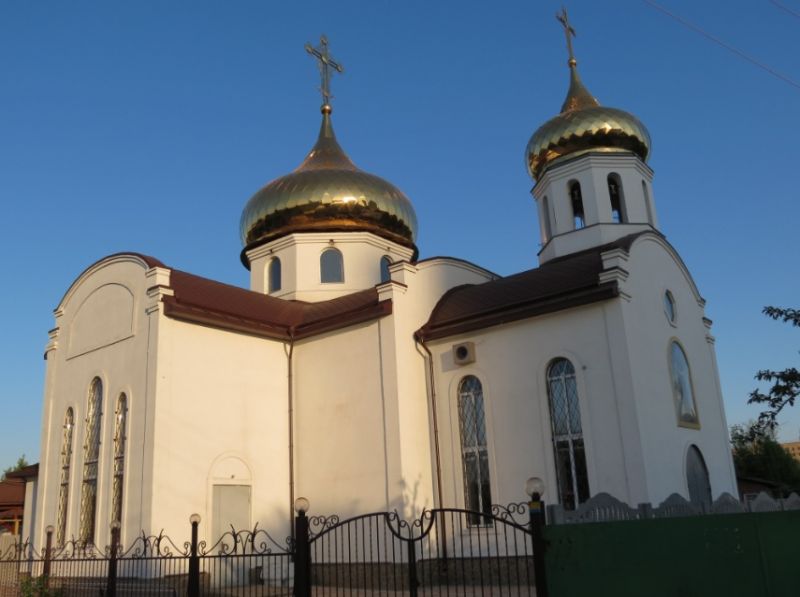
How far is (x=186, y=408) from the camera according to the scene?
1248 centimetres

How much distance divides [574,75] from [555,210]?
185 inches

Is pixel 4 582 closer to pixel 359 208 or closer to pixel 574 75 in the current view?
pixel 359 208

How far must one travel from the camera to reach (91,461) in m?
13.4

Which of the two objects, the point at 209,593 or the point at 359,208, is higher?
the point at 359,208

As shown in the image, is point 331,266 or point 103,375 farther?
point 331,266

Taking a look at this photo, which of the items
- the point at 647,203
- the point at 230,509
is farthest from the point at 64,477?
the point at 647,203

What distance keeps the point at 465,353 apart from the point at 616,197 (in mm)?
6067

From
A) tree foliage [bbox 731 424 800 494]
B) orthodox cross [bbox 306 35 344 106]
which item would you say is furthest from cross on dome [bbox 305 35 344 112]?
tree foliage [bbox 731 424 800 494]

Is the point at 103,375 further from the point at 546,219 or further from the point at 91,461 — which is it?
the point at 546,219

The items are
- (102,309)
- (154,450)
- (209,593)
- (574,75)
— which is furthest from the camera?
(574,75)

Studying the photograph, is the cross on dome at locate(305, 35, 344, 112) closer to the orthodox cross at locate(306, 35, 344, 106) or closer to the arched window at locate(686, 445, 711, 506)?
the orthodox cross at locate(306, 35, 344, 106)

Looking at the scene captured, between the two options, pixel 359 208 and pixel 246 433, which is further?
pixel 359 208

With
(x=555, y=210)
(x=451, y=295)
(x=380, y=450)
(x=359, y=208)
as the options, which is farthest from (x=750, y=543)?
(x=359, y=208)

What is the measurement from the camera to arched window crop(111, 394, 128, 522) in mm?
12328
